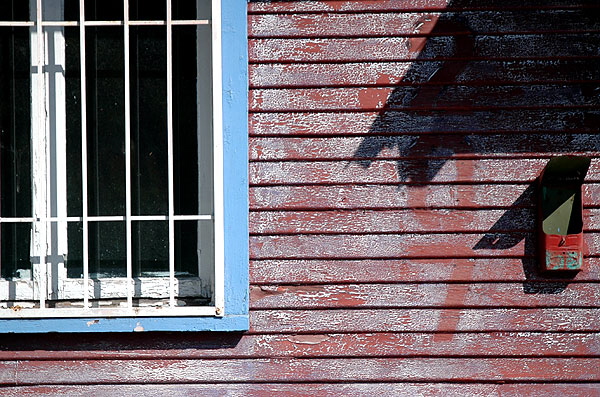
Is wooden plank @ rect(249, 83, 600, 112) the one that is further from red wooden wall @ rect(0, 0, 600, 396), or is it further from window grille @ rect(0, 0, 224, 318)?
window grille @ rect(0, 0, 224, 318)

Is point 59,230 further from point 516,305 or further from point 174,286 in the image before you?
point 516,305

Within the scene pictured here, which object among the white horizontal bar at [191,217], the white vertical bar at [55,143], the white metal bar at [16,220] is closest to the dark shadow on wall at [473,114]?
the white horizontal bar at [191,217]

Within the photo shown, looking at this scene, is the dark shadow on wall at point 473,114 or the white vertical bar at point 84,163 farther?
the dark shadow on wall at point 473,114

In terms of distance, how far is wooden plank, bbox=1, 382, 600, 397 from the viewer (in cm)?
308

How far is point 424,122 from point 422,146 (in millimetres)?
109

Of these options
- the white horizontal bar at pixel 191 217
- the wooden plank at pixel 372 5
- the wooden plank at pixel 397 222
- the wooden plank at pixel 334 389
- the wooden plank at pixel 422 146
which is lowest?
the wooden plank at pixel 334 389

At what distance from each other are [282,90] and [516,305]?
144 cm

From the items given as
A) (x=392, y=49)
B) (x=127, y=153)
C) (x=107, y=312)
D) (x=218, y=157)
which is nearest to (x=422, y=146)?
(x=392, y=49)

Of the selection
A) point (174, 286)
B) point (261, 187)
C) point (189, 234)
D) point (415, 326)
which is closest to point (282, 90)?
point (261, 187)

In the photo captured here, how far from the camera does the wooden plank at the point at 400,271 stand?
3.08 meters

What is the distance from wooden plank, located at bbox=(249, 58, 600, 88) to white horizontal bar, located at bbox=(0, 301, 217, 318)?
1.05 m

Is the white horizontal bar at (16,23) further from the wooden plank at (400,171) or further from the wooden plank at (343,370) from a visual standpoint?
the wooden plank at (343,370)

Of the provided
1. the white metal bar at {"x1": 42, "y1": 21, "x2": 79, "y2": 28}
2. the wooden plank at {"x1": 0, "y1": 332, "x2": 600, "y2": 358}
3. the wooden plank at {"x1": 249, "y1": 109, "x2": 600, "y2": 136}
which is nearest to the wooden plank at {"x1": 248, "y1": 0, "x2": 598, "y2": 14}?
the wooden plank at {"x1": 249, "y1": 109, "x2": 600, "y2": 136}

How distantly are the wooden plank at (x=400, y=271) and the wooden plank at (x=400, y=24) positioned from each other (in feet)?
3.38
